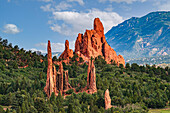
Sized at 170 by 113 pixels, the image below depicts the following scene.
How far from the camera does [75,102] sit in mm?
62031

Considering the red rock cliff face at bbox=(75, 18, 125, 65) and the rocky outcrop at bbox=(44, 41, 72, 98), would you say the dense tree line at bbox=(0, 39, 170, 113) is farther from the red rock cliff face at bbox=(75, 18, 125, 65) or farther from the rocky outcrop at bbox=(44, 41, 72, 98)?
the red rock cliff face at bbox=(75, 18, 125, 65)

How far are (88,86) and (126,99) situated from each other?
44.0 ft

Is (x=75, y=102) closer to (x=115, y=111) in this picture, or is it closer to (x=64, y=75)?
(x=115, y=111)

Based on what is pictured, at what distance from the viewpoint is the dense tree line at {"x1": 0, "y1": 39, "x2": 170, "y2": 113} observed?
57.8 metres

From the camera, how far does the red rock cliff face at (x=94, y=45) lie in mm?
115125

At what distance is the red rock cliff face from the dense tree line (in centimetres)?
434

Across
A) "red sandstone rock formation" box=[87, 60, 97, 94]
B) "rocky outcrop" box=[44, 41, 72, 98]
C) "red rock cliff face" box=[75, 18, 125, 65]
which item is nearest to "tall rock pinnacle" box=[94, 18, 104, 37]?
"red rock cliff face" box=[75, 18, 125, 65]

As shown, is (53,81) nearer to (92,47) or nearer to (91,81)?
(91,81)

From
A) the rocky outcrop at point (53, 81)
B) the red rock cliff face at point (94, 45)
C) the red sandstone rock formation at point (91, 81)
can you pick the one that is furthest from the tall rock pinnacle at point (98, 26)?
the rocky outcrop at point (53, 81)

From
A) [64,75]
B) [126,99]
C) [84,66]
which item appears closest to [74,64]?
[84,66]

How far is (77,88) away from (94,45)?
4309cm

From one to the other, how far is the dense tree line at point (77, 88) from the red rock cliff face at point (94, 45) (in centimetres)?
434

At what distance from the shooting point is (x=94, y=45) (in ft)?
388

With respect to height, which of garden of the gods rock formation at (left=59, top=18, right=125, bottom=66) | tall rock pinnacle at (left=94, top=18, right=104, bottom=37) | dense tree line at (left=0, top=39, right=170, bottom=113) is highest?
tall rock pinnacle at (left=94, top=18, right=104, bottom=37)
